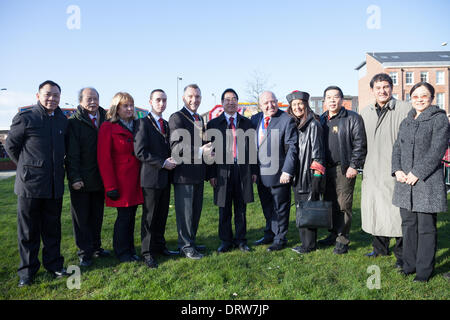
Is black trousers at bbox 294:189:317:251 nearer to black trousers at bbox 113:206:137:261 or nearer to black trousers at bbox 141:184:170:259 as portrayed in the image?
black trousers at bbox 141:184:170:259

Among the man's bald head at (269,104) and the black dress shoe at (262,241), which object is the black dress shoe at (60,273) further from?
the man's bald head at (269,104)

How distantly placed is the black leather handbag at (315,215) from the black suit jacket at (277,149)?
545mm

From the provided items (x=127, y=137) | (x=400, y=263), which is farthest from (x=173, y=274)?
(x=400, y=263)

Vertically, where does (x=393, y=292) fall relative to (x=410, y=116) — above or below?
below

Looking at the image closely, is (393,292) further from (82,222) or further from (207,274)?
(82,222)

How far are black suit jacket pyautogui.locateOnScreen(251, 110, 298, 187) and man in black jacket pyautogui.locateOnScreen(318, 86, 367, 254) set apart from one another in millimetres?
554

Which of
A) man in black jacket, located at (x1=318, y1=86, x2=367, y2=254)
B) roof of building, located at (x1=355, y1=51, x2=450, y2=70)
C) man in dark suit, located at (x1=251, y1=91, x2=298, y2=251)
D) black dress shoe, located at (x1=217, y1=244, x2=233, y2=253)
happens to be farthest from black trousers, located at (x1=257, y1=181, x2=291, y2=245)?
roof of building, located at (x1=355, y1=51, x2=450, y2=70)

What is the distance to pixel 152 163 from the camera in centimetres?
402

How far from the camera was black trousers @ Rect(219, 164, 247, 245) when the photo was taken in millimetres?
4648

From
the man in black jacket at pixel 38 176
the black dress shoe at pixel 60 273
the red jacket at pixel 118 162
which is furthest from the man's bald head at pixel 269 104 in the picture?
the black dress shoe at pixel 60 273

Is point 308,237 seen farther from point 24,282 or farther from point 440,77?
point 440,77

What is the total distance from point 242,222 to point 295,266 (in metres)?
1.09

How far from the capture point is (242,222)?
478 cm

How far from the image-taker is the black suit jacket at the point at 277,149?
4.58 meters
